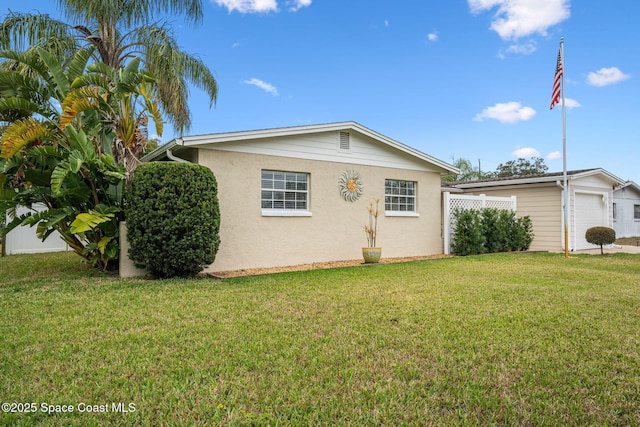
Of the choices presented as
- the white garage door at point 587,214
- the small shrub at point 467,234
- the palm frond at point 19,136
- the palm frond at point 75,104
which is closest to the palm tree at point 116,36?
Result: the palm frond at point 75,104

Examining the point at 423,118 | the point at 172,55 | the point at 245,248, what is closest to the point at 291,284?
the point at 245,248

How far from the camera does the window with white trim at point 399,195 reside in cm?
1285

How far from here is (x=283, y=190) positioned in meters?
10.8

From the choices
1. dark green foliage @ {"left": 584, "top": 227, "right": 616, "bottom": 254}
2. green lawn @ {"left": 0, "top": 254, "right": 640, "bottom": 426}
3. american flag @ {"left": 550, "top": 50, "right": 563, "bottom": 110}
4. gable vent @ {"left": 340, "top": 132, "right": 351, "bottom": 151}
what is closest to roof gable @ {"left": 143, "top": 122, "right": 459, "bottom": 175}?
gable vent @ {"left": 340, "top": 132, "right": 351, "bottom": 151}

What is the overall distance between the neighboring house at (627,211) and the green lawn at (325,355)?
18.5 meters

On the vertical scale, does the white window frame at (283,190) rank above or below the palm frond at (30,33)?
below

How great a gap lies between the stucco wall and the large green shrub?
1484 millimetres

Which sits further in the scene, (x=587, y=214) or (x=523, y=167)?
(x=523, y=167)

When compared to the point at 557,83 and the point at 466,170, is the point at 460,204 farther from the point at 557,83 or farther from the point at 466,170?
the point at 466,170

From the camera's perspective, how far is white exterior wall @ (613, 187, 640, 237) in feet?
71.6

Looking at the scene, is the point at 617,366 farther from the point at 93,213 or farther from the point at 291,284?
the point at 93,213

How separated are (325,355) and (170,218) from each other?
5.25 meters

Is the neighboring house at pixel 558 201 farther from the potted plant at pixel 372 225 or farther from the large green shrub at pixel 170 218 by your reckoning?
the large green shrub at pixel 170 218

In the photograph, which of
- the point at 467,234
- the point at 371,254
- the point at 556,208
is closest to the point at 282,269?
the point at 371,254
